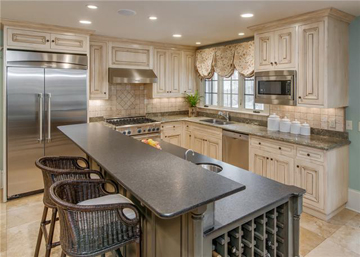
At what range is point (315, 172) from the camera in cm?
325

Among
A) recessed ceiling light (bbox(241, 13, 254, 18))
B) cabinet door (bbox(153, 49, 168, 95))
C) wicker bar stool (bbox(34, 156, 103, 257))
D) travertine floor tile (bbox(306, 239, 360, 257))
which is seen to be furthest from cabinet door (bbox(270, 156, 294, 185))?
cabinet door (bbox(153, 49, 168, 95))

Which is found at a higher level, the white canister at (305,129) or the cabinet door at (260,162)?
the white canister at (305,129)

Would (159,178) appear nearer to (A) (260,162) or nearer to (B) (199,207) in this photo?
(B) (199,207)

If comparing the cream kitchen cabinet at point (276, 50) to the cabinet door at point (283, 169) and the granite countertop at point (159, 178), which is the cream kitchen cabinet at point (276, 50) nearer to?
the cabinet door at point (283, 169)

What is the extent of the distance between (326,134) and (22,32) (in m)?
4.46

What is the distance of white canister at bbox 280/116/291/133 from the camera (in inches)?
154

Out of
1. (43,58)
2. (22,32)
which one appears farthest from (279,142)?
(22,32)

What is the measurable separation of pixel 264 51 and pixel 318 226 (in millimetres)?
2447

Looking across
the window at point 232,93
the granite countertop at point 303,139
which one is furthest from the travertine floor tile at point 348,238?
the window at point 232,93

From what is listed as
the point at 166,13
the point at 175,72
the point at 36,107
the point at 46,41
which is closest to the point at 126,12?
the point at 166,13

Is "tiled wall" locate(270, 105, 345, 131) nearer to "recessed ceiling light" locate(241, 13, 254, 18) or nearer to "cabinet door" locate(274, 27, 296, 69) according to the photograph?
"cabinet door" locate(274, 27, 296, 69)

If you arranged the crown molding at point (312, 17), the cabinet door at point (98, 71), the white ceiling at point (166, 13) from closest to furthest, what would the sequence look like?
the white ceiling at point (166, 13)
the crown molding at point (312, 17)
the cabinet door at point (98, 71)

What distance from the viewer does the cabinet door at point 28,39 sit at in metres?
3.65

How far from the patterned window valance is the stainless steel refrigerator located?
2.55m
